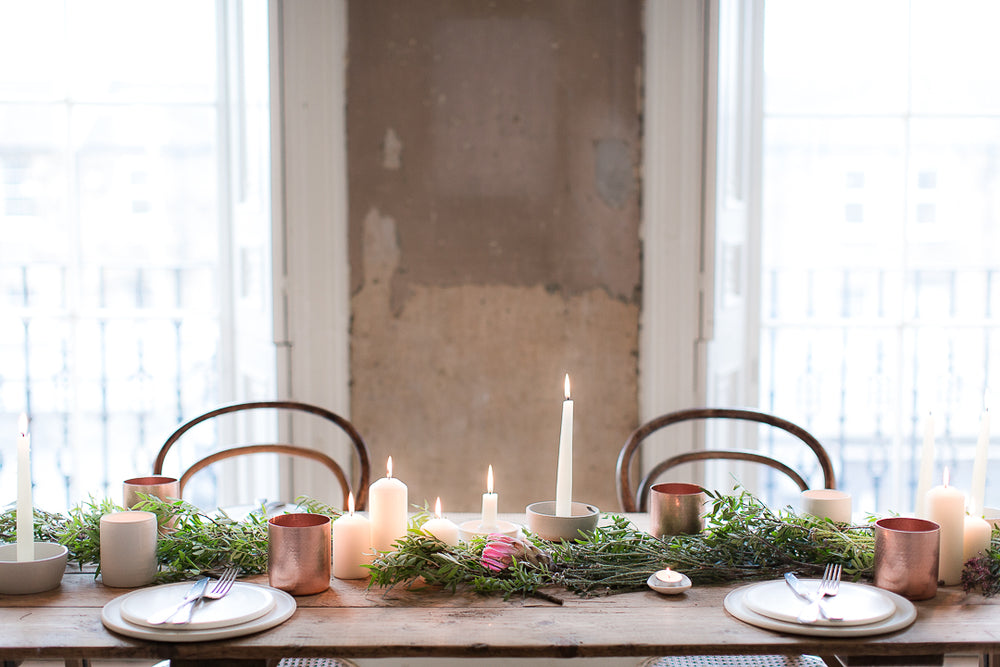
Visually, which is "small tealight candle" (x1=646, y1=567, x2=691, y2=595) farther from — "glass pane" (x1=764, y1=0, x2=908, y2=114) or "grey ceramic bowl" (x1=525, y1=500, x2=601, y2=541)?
"glass pane" (x1=764, y1=0, x2=908, y2=114)

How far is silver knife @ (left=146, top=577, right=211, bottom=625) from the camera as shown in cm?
95

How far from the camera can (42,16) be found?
240cm

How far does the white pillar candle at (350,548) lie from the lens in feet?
3.71

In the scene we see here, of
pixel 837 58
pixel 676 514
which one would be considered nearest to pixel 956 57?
pixel 837 58

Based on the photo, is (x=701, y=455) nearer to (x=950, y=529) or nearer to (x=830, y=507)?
(x=830, y=507)

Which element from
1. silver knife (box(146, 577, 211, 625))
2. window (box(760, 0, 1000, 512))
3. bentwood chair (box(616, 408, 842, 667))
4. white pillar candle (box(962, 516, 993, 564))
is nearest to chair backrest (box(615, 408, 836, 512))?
bentwood chair (box(616, 408, 842, 667))

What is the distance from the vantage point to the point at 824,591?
102cm

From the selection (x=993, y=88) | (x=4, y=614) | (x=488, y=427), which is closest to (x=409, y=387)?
(x=488, y=427)

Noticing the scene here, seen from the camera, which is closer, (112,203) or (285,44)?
(285,44)

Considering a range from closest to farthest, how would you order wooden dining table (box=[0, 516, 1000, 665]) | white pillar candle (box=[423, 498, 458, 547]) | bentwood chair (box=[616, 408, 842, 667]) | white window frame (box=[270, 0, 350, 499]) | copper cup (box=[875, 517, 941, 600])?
1. wooden dining table (box=[0, 516, 1000, 665])
2. copper cup (box=[875, 517, 941, 600])
3. white pillar candle (box=[423, 498, 458, 547])
4. bentwood chair (box=[616, 408, 842, 667])
5. white window frame (box=[270, 0, 350, 499])

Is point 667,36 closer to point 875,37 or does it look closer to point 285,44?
point 875,37

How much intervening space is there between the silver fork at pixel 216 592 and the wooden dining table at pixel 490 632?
3cm

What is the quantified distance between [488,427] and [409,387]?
23 cm

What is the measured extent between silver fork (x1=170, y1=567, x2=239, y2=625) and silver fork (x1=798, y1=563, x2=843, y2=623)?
671 mm
